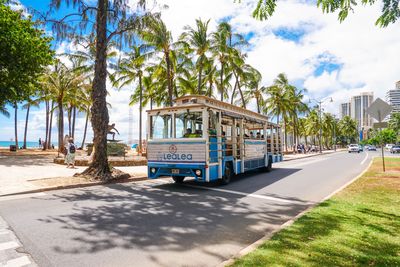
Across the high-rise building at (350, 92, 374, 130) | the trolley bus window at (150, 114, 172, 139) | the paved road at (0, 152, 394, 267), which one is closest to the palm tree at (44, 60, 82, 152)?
the trolley bus window at (150, 114, 172, 139)

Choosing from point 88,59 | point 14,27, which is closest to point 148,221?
point 14,27

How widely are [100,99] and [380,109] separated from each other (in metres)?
11.7

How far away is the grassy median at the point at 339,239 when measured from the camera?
381 cm

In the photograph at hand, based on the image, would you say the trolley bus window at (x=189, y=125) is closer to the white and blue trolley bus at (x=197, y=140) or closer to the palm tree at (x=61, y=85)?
the white and blue trolley bus at (x=197, y=140)

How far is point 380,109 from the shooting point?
11.2m

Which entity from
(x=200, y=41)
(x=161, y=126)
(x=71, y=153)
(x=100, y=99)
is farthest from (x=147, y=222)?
(x=200, y=41)

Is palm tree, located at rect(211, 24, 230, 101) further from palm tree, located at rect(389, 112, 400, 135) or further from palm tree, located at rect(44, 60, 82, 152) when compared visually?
palm tree, located at rect(389, 112, 400, 135)

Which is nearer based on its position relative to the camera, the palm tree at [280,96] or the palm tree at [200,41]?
the palm tree at [200,41]

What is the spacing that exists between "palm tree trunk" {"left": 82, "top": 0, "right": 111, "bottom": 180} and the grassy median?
30.4 ft

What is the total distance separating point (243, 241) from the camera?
4.91 meters

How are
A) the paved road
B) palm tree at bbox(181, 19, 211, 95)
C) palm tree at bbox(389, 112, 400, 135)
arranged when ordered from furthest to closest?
palm tree at bbox(389, 112, 400, 135), palm tree at bbox(181, 19, 211, 95), the paved road

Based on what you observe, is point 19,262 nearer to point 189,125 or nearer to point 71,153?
point 189,125

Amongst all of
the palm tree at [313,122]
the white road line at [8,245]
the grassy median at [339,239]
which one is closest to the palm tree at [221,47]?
the grassy median at [339,239]

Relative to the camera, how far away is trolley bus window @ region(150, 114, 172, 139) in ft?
36.2
